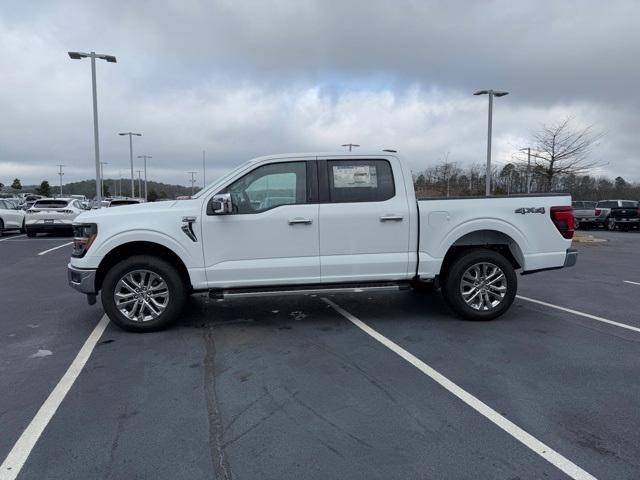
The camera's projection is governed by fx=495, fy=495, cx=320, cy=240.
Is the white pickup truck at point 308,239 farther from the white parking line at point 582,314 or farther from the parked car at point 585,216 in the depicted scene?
the parked car at point 585,216

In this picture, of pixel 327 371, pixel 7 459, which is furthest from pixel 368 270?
pixel 7 459

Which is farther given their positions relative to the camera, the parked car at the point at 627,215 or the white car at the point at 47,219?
the parked car at the point at 627,215

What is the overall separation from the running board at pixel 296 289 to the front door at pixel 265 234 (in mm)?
72

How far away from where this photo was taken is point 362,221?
19.3ft

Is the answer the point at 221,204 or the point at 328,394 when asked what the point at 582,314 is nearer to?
the point at 328,394

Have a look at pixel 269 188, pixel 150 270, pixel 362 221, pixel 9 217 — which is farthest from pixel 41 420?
pixel 9 217

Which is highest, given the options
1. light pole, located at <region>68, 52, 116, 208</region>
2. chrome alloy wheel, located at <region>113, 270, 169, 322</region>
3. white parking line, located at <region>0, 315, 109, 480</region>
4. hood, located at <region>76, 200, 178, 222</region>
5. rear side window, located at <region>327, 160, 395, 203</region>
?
light pole, located at <region>68, 52, 116, 208</region>

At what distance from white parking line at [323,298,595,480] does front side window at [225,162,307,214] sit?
6.32 ft

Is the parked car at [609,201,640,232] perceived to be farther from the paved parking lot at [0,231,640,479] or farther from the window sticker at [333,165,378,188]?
the window sticker at [333,165,378,188]

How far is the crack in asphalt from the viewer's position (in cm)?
301

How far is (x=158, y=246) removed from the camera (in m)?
5.86

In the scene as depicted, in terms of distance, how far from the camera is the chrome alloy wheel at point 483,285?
6.21m

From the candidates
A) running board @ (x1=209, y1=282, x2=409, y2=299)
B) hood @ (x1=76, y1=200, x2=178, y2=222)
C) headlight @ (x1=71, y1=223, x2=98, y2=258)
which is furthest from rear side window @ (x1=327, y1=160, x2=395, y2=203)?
headlight @ (x1=71, y1=223, x2=98, y2=258)

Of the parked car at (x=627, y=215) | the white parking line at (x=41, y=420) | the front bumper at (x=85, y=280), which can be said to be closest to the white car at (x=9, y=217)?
the front bumper at (x=85, y=280)
